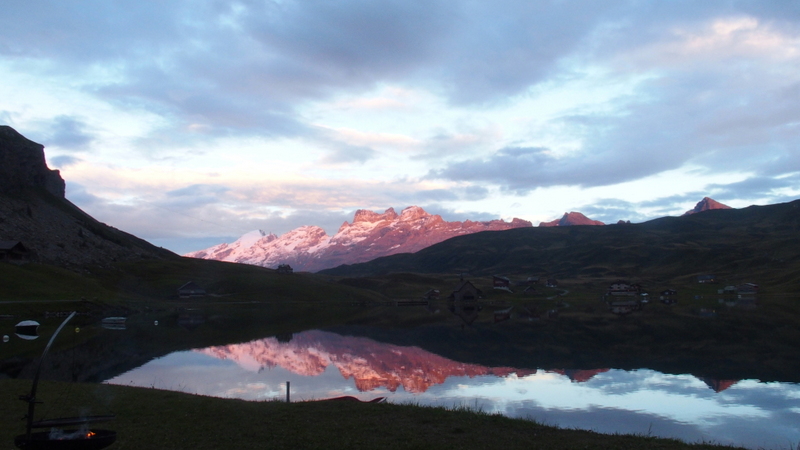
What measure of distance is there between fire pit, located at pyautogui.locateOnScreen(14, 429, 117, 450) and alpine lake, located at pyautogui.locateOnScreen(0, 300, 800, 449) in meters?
19.0

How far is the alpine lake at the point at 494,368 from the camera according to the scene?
30.1 meters

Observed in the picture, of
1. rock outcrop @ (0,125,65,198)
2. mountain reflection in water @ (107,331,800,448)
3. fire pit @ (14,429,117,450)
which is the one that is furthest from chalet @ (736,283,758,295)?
rock outcrop @ (0,125,65,198)

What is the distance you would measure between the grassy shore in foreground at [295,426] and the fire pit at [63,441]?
4.60 metres

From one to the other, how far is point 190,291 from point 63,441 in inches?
5525

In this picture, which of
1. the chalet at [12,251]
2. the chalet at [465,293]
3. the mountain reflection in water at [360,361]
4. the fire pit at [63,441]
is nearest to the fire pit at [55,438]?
the fire pit at [63,441]

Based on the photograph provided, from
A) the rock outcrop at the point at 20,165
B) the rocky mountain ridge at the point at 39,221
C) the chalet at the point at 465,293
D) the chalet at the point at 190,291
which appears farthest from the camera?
the chalet at the point at 465,293

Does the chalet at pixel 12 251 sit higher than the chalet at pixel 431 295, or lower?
higher

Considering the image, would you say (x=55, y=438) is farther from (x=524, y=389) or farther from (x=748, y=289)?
(x=748, y=289)

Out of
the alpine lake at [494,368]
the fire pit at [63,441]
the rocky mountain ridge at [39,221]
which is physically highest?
the rocky mountain ridge at [39,221]

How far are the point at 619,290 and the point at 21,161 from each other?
21489 centimetres

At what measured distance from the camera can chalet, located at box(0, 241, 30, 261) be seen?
361 ft

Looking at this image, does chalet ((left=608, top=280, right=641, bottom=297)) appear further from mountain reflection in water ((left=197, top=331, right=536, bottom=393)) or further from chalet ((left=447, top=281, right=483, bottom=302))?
mountain reflection in water ((left=197, top=331, right=536, bottom=393))

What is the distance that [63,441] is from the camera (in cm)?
1356

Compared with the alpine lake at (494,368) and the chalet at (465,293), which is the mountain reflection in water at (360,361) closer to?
the alpine lake at (494,368)
